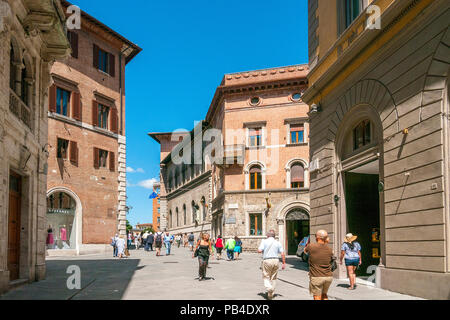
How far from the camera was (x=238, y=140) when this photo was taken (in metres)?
38.6

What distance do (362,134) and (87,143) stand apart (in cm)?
2065

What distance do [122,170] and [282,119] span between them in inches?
500

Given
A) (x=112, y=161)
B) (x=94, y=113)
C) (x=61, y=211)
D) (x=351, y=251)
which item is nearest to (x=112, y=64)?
(x=94, y=113)

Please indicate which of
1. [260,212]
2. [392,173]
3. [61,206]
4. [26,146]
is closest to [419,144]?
[392,173]

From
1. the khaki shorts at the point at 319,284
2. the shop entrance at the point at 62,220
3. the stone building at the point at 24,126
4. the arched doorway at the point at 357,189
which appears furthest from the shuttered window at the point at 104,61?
the khaki shorts at the point at 319,284

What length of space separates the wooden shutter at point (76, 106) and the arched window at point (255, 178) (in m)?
14.0

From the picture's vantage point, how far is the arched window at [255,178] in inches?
1490

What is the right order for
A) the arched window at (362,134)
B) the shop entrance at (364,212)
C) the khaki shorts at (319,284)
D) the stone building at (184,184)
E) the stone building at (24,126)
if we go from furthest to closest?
1. the stone building at (184,184)
2. the shop entrance at (364,212)
3. the arched window at (362,134)
4. the stone building at (24,126)
5. the khaki shorts at (319,284)

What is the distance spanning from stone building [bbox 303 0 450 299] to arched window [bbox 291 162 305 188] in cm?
1807

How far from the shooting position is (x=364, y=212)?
16.4 m

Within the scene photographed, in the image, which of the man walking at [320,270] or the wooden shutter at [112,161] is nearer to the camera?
the man walking at [320,270]

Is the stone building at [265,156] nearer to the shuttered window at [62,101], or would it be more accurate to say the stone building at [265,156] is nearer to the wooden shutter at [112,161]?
the wooden shutter at [112,161]

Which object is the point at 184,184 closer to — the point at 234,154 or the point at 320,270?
the point at 234,154
